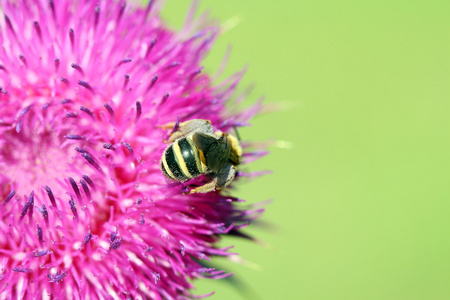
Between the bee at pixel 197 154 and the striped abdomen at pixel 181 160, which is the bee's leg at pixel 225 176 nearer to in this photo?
the bee at pixel 197 154

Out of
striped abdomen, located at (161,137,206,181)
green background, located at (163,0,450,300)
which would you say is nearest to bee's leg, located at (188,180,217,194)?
striped abdomen, located at (161,137,206,181)

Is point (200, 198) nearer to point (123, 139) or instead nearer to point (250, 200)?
point (123, 139)

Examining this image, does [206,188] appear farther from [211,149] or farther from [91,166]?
[91,166]

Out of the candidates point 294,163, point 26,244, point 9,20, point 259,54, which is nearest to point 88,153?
point 26,244

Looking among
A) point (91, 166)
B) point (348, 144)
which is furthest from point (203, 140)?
point (348, 144)

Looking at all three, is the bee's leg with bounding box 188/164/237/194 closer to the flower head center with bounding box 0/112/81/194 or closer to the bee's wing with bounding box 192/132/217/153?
the bee's wing with bounding box 192/132/217/153

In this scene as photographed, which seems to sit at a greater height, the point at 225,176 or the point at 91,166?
the point at 91,166
